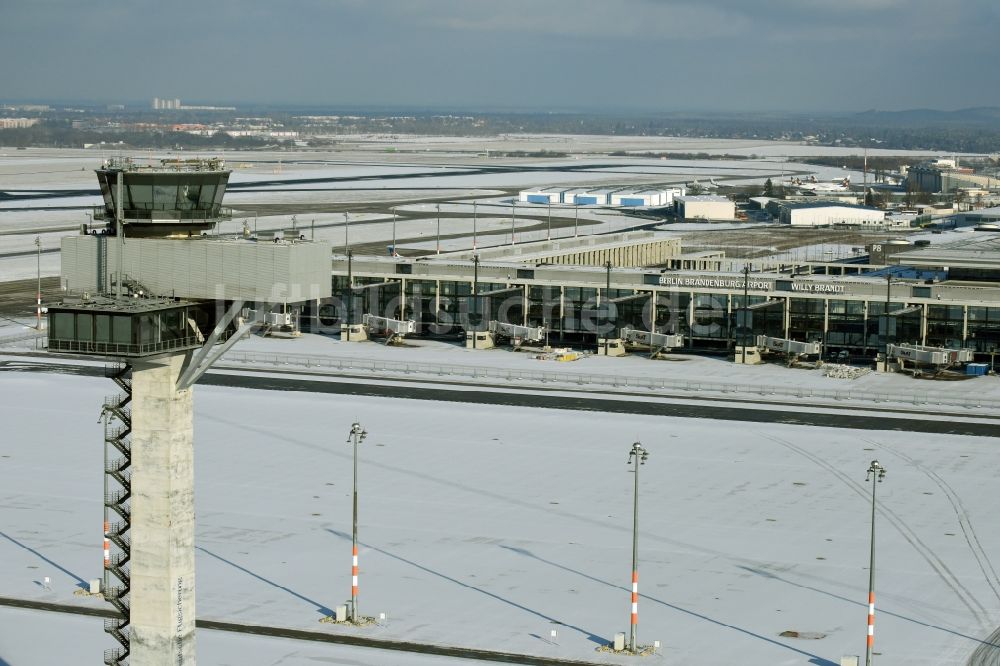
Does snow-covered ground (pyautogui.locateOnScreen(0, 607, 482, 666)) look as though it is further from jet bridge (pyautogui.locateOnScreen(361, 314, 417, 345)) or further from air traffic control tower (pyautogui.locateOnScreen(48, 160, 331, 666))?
jet bridge (pyautogui.locateOnScreen(361, 314, 417, 345))

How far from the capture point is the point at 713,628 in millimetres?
52625

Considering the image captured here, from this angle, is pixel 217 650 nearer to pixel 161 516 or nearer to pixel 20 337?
A: pixel 161 516

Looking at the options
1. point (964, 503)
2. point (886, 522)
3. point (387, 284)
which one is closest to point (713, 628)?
point (886, 522)

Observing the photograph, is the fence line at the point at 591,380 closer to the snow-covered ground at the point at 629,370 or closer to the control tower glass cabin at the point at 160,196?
the snow-covered ground at the point at 629,370

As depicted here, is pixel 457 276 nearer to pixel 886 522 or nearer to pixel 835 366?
pixel 835 366

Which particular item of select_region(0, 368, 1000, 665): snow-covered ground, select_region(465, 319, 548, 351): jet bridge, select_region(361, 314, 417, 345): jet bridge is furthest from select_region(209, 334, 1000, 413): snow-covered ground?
select_region(0, 368, 1000, 665): snow-covered ground

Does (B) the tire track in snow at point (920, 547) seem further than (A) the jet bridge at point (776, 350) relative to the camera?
No

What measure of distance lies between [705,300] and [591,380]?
1786 cm

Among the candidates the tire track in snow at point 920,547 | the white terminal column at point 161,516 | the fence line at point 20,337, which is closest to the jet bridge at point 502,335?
the fence line at point 20,337

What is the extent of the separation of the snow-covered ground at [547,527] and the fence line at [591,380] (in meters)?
11.1

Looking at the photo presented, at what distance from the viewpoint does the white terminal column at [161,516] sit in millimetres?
39781

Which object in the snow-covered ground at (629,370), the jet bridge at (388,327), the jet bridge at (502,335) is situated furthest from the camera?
the jet bridge at (388,327)

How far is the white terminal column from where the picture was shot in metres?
39.8

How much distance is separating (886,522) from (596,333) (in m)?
51.7
